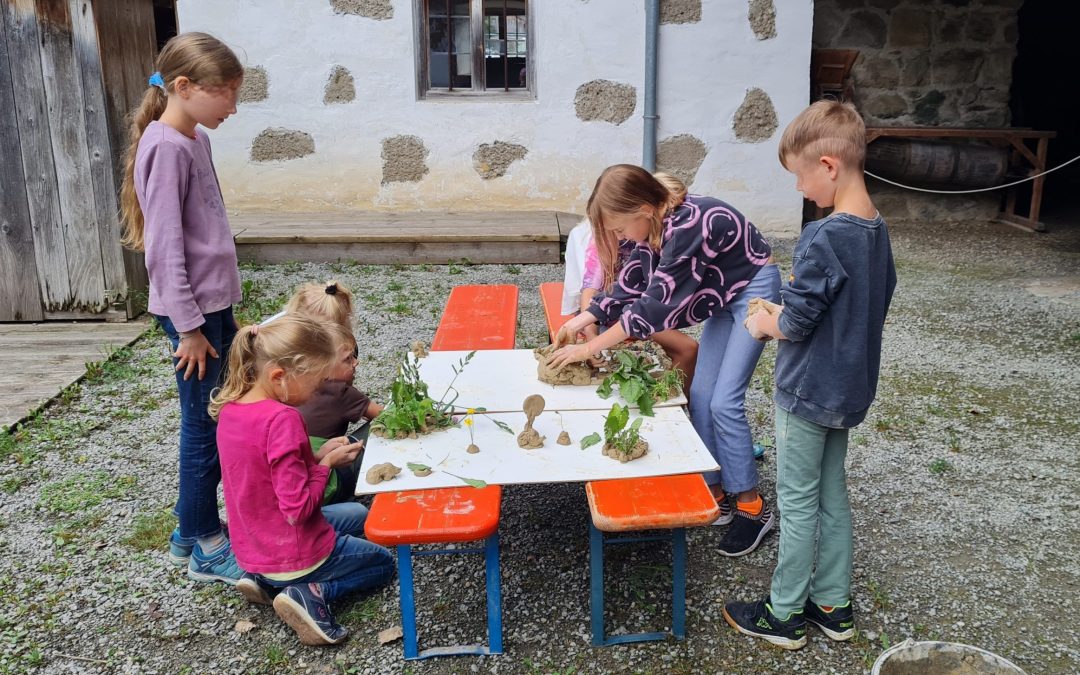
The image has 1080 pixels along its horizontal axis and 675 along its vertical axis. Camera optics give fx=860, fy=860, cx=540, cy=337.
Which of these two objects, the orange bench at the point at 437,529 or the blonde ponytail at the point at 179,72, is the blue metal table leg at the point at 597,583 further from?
the blonde ponytail at the point at 179,72

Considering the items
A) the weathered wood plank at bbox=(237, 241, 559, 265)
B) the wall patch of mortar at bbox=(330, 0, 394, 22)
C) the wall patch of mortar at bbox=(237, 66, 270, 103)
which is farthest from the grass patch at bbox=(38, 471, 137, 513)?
the wall patch of mortar at bbox=(330, 0, 394, 22)

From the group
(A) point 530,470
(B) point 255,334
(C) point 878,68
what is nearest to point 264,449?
(B) point 255,334

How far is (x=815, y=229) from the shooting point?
2.10 meters

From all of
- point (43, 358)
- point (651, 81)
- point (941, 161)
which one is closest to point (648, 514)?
point (43, 358)

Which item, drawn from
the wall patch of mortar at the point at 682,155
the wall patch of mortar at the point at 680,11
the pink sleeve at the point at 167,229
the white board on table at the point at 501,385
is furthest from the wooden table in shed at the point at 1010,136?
the pink sleeve at the point at 167,229

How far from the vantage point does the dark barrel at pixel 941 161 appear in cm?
801

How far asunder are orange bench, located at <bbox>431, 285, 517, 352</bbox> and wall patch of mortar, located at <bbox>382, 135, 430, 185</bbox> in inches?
121

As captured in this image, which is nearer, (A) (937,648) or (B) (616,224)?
(A) (937,648)

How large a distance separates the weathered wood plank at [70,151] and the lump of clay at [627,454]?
13.2ft

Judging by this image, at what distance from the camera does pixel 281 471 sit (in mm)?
2281

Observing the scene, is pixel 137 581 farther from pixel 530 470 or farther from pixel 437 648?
pixel 530 470

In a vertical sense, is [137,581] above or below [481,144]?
below

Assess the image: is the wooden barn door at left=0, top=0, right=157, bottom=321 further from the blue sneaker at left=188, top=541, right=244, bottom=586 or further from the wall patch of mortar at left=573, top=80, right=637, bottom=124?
the wall patch of mortar at left=573, top=80, right=637, bottom=124

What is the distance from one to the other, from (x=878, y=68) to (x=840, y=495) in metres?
7.04
